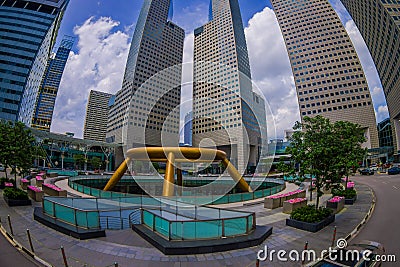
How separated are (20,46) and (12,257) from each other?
10310 centimetres

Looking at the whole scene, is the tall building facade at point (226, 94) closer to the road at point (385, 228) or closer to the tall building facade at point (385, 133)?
the tall building facade at point (385, 133)

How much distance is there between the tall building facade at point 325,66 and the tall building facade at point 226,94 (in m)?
22.8

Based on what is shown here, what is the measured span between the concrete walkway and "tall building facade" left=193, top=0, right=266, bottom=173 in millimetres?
81527

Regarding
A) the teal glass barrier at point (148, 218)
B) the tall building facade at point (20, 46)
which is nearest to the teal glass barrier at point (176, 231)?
the teal glass barrier at point (148, 218)

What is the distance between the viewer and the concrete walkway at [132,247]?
24.0 ft

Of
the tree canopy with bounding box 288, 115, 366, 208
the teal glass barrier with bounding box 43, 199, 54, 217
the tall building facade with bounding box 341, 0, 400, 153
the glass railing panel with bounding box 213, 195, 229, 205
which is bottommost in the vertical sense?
the glass railing panel with bounding box 213, 195, 229, 205

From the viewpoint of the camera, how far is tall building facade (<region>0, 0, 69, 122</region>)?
77.8 meters

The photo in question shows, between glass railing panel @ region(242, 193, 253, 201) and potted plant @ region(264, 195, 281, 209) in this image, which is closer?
potted plant @ region(264, 195, 281, 209)

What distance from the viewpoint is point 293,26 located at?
11094cm

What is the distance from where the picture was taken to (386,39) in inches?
2478

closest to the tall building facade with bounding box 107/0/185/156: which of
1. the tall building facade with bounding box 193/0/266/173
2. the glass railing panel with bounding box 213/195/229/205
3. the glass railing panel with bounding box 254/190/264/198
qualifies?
the tall building facade with bounding box 193/0/266/173

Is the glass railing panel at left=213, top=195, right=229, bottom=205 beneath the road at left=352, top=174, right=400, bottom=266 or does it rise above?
beneath

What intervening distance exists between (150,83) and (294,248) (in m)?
108

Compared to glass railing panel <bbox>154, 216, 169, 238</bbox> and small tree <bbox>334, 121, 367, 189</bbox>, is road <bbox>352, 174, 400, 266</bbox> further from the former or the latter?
glass railing panel <bbox>154, 216, 169, 238</bbox>
